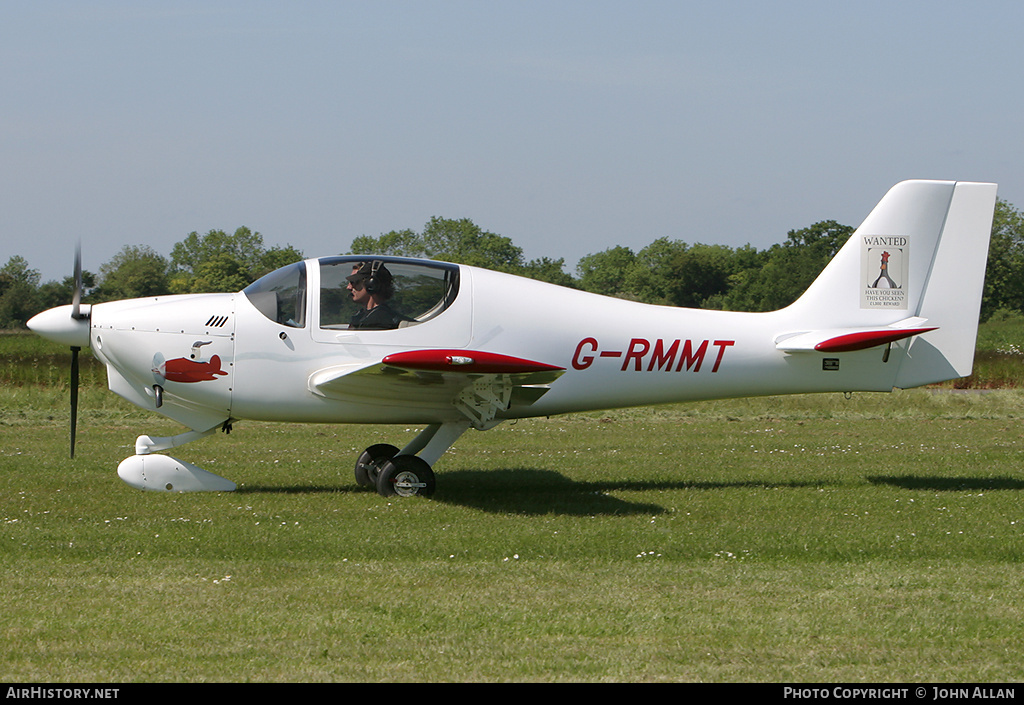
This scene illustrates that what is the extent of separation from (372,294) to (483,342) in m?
1.15

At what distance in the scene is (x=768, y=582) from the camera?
6.31 meters

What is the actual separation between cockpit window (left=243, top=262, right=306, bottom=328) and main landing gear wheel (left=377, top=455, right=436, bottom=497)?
1610 millimetres

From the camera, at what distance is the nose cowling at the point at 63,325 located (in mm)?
9109

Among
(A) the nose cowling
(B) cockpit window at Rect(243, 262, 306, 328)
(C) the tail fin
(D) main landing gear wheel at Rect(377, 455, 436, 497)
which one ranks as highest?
(C) the tail fin

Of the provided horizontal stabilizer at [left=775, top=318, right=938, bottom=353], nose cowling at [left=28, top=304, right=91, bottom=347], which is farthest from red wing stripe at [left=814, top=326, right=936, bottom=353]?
nose cowling at [left=28, top=304, right=91, bottom=347]

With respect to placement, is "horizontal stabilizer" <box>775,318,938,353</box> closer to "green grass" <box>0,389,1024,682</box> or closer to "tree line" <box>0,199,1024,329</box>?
"green grass" <box>0,389,1024,682</box>

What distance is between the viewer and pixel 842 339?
989 cm

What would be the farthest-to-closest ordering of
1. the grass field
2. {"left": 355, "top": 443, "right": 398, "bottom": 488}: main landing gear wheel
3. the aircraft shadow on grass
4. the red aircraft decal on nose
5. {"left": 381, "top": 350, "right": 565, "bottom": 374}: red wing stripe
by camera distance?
{"left": 355, "top": 443, "right": 398, "bottom": 488}: main landing gear wheel < the red aircraft decal on nose < the aircraft shadow on grass < {"left": 381, "top": 350, "right": 565, "bottom": 374}: red wing stripe < the grass field

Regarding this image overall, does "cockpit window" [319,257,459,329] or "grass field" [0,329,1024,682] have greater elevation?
→ "cockpit window" [319,257,459,329]

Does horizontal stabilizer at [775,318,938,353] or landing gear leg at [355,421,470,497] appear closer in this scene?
landing gear leg at [355,421,470,497]

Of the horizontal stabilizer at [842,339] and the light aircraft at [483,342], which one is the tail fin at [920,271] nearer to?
the light aircraft at [483,342]

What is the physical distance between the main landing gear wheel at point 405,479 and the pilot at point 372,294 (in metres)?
1.35

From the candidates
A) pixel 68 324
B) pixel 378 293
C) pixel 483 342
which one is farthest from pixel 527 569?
pixel 68 324

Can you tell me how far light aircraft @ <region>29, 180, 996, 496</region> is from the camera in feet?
30.2
